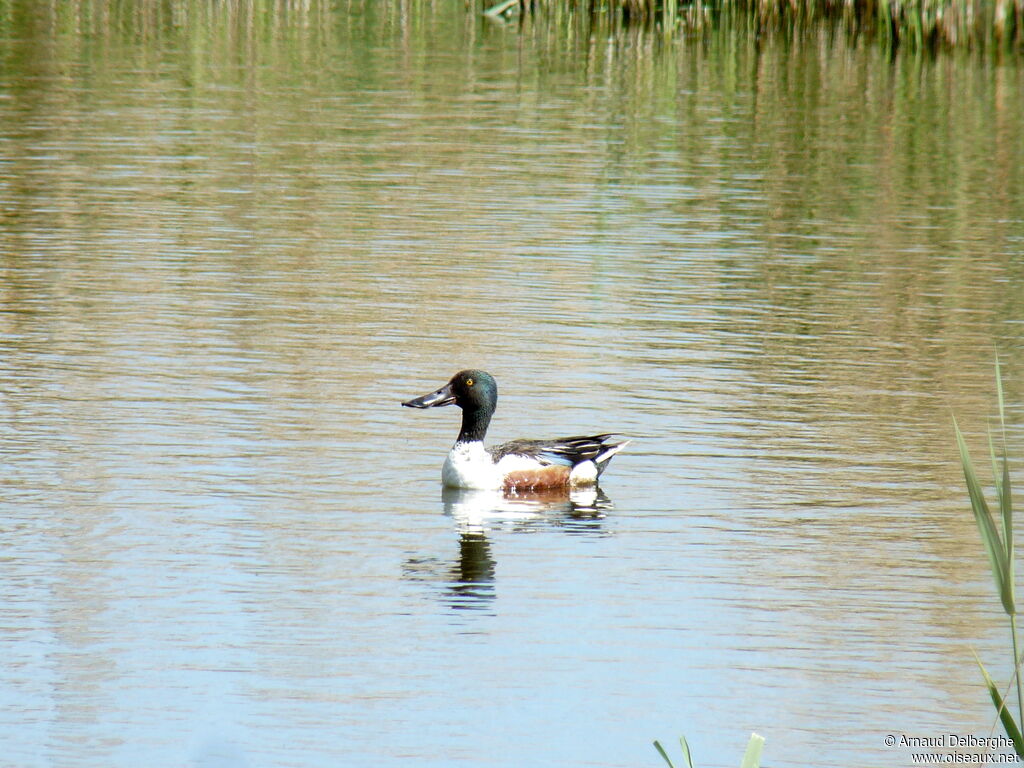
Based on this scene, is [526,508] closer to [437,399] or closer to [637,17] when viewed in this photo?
[437,399]

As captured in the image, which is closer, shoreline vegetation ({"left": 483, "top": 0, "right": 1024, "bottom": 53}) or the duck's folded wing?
the duck's folded wing

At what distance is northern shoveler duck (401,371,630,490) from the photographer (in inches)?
441

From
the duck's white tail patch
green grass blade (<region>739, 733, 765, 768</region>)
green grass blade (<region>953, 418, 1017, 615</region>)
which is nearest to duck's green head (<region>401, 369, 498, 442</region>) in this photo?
the duck's white tail patch

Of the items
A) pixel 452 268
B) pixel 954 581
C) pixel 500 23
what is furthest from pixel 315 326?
pixel 500 23

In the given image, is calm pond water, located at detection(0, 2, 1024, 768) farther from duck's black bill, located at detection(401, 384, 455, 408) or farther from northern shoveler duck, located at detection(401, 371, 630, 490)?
duck's black bill, located at detection(401, 384, 455, 408)

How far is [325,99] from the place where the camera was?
1142 inches

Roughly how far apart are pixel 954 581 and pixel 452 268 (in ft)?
30.1

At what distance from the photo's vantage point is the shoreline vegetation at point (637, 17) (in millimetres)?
35062

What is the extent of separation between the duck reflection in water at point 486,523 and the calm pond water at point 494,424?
4cm

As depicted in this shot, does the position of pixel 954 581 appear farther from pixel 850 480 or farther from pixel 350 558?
pixel 350 558

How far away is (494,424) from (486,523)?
2.12 m

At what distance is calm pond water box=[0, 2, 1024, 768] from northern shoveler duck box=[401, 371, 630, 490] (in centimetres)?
16

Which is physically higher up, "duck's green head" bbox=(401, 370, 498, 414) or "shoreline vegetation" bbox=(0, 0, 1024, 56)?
"shoreline vegetation" bbox=(0, 0, 1024, 56)
